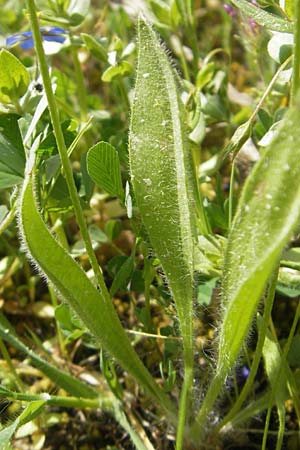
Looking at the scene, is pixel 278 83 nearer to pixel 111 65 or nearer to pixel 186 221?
pixel 111 65

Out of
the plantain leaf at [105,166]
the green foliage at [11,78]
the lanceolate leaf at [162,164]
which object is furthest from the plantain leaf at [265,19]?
the green foliage at [11,78]

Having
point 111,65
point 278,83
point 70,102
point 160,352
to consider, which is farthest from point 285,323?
point 70,102

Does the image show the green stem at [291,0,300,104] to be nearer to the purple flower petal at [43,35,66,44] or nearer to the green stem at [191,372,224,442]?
the green stem at [191,372,224,442]

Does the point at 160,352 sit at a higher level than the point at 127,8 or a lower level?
lower

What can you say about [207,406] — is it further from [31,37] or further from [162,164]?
[31,37]

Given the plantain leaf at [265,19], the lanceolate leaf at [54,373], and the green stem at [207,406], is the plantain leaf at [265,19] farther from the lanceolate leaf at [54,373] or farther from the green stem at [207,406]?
the lanceolate leaf at [54,373]

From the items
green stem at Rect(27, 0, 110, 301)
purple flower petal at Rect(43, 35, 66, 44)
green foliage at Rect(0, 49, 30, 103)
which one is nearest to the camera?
green stem at Rect(27, 0, 110, 301)

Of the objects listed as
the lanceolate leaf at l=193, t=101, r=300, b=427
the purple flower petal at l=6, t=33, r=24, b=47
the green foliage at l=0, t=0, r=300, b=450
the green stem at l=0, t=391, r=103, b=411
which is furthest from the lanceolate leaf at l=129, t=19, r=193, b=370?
the purple flower petal at l=6, t=33, r=24, b=47
